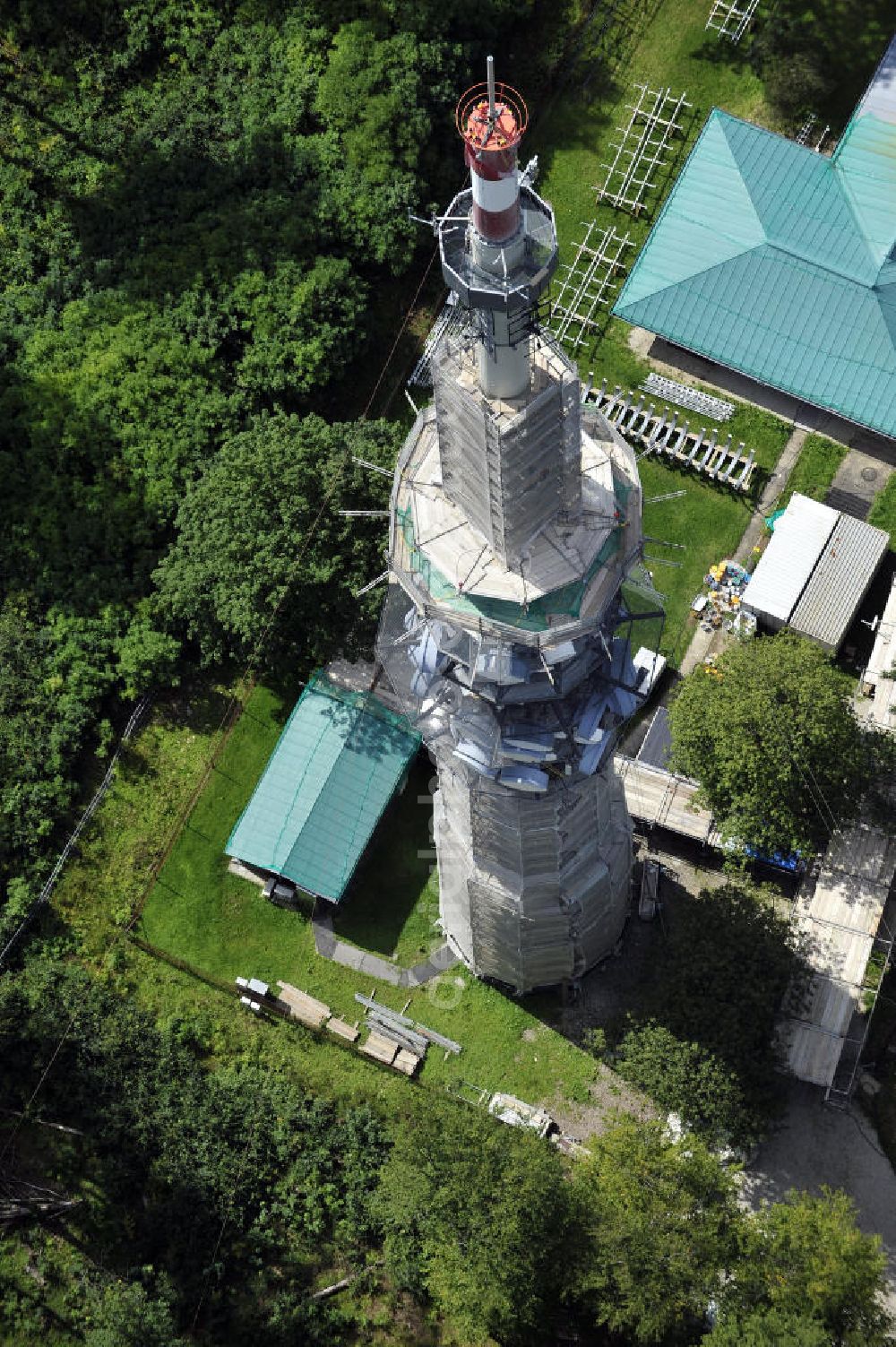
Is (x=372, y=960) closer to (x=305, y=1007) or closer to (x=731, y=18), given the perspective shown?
(x=305, y=1007)

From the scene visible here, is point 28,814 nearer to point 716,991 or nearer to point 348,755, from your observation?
point 348,755

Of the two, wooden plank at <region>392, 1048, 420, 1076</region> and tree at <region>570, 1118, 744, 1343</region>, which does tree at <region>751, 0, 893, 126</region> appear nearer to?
wooden plank at <region>392, 1048, 420, 1076</region>

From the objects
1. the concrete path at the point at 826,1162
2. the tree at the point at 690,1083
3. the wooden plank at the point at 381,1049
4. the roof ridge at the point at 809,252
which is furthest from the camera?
the roof ridge at the point at 809,252

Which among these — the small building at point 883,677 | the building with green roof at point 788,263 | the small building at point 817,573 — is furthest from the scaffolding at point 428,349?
the small building at point 883,677

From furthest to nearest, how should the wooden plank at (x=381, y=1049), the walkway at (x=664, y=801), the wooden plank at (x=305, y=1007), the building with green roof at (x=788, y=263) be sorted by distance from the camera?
the building with green roof at (x=788, y=263), the walkway at (x=664, y=801), the wooden plank at (x=305, y=1007), the wooden plank at (x=381, y=1049)

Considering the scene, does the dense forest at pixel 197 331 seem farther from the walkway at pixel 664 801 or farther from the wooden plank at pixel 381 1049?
the wooden plank at pixel 381 1049

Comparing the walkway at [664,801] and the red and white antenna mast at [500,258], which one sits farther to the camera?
the walkway at [664,801]

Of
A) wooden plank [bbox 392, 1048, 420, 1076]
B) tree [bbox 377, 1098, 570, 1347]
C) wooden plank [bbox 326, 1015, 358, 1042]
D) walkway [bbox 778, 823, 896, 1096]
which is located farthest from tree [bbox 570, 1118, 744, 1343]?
wooden plank [bbox 326, 1015, 358, 1042]

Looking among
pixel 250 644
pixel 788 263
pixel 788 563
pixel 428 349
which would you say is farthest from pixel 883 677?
pixel 250 644
